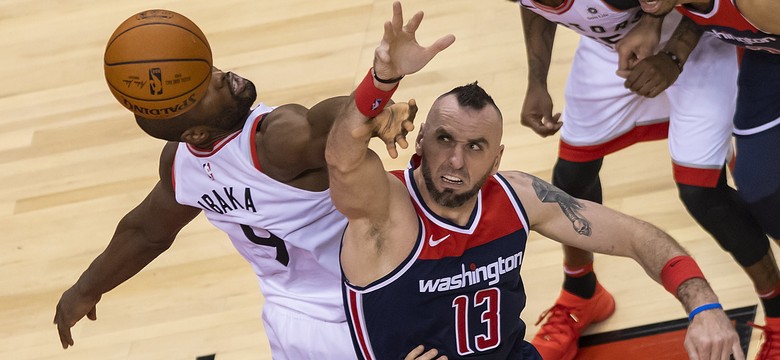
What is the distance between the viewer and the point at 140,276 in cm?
497

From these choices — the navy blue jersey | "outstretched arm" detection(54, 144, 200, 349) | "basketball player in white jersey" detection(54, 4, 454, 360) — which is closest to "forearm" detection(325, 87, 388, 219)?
"basketball player in white jersey" detection(54, 4, 454, 360)

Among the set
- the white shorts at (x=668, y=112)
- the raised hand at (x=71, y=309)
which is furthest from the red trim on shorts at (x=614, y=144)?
the raised hand at (x=71, y=309)

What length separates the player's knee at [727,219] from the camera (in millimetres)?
3758

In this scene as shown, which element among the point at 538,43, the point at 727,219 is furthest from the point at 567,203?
the point at 538,43

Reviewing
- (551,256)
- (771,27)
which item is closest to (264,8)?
(551,256)

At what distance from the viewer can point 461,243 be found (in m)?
3.26

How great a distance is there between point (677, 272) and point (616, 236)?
8.4 inches

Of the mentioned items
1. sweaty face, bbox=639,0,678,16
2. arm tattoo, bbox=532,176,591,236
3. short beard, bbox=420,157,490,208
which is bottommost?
arm tattoo, bbox=532,176,591,236

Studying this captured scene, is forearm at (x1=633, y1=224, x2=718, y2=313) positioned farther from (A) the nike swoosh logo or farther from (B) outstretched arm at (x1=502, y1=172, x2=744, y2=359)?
(A) the nike swoosh logo

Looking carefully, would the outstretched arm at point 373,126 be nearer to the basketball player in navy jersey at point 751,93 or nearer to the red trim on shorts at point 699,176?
the basketball player in navy jersey at point 751,93

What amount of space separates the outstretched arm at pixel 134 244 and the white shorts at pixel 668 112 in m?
1.33

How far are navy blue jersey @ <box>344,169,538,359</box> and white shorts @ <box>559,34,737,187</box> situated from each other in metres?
0.71

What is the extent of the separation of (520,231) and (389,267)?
1.30ft

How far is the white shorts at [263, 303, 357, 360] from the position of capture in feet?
11.6
